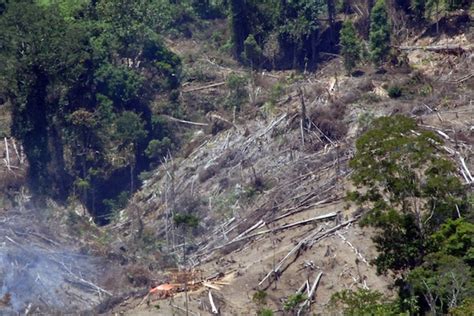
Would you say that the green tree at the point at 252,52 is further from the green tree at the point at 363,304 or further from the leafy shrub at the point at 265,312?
the green tree at the point at 363,304

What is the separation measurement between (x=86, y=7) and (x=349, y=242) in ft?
49.9

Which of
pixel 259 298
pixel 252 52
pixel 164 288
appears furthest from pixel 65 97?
pixel 259 298

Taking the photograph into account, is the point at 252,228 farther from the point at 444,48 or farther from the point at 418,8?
the point at 418,8

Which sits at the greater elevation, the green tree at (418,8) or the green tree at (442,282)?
the green tree at (418,8)

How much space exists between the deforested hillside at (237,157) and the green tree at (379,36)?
52 millimetres

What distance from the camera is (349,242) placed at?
27.9 m

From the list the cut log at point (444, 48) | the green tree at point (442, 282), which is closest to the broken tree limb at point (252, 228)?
the green tree at point (442, 282)

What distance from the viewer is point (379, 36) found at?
35.8 m

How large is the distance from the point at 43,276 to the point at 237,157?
6692mm

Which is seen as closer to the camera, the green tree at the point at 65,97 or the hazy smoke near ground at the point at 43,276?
the hazy smoke near ground at the point at 43,276

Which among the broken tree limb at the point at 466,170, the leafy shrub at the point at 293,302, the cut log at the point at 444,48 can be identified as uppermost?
the cut log at the point at 444,48

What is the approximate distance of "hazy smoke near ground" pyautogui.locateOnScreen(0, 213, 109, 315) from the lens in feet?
93.0

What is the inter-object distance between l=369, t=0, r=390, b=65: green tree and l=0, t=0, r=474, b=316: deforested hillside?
0.05 metres

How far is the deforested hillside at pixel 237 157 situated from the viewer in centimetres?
2416
